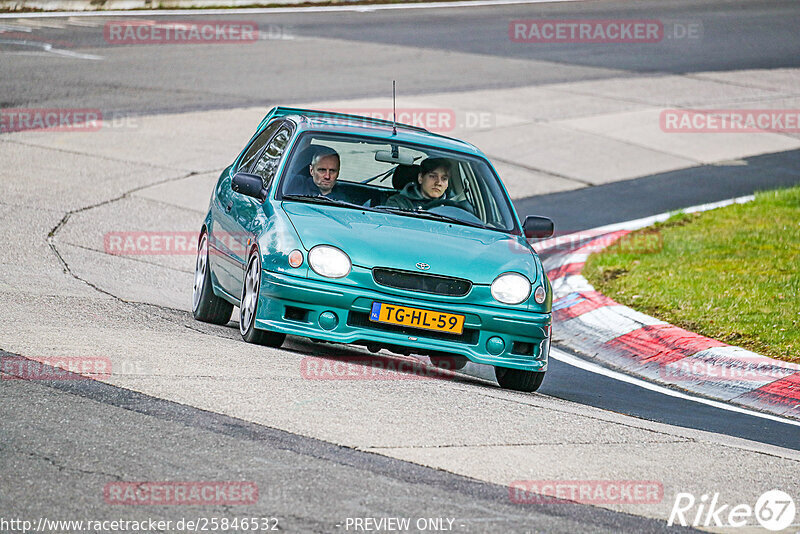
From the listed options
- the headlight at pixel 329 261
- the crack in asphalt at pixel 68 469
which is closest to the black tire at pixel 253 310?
the headlight at pixel 329 261

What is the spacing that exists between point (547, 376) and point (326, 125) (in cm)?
241

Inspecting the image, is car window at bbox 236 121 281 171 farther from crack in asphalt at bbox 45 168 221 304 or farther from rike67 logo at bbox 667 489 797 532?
rike67 logo at bbox 667 489 797 532

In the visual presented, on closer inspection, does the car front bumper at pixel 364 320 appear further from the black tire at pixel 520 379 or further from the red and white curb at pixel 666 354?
the red and white curb at pixel 666 354

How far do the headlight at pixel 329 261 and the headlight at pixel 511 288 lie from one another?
933 millimetres

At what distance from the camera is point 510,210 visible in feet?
29.1

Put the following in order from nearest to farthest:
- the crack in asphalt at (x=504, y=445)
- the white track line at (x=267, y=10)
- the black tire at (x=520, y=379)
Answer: the crack in asphalt at (x=504, y=445), the black tire at (x=520, y=379), the white track line at (x=267, y=10)

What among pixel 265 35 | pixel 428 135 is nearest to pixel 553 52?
pixel 265 35

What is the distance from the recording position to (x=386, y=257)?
7.62 metres

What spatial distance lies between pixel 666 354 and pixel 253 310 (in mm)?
Answer: 3475

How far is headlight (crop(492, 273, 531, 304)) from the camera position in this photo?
7.73 meters

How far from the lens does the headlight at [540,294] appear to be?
25.7 ft

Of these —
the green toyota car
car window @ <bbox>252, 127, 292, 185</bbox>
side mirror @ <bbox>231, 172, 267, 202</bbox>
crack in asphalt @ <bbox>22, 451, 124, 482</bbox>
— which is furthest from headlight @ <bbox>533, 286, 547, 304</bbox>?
crack in asphalt @ <bbox>22, 451, 124, 482</bbox>

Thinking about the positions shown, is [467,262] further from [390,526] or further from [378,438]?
[390,526]

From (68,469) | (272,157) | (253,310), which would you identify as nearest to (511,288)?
(253,310)
